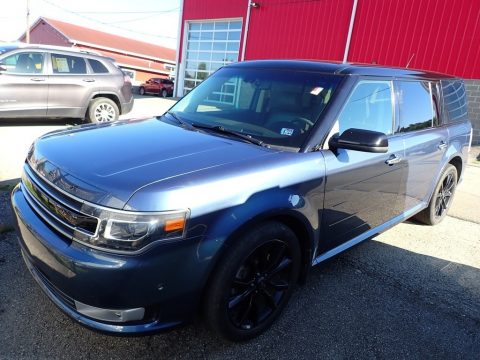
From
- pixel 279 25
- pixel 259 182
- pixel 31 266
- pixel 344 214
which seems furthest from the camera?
pixel 279 25

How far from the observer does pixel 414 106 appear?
12.4ft

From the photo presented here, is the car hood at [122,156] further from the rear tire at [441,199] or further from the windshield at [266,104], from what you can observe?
the rear tire at [441,199]

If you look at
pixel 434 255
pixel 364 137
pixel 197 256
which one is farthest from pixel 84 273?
pixel 434 255

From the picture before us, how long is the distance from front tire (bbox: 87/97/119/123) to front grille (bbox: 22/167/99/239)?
22.0 ft

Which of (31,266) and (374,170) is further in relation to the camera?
(374,170)

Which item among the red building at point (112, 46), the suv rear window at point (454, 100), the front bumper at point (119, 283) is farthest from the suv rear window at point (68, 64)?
the red building at point (112, 46)

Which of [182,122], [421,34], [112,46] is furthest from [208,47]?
[112,46]

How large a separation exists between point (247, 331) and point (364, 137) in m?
1.47

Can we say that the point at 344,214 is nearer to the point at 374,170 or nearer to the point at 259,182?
the point at 374,170

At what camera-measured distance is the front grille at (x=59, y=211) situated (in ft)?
6.57

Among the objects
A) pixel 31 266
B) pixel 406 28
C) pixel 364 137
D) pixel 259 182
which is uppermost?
pixel 406 28

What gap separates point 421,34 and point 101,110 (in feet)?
33.1

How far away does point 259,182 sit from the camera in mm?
2301

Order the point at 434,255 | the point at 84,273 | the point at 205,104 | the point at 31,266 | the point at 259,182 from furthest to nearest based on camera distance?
1. the point at 434,255
2. the point at 205,104
3. the point at 31,266
4. the point at 259,182
5. the point at 84,273
